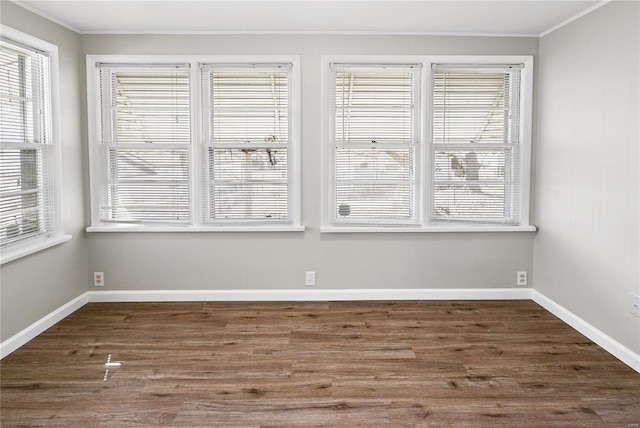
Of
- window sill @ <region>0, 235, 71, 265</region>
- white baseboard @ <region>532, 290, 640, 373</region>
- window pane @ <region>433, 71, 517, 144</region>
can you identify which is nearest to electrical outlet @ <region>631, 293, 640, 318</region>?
white baseboard @ <region>532, 290, 640, 373</region>

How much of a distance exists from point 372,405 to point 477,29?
3.11 metres

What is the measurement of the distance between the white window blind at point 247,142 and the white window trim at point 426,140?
325mm

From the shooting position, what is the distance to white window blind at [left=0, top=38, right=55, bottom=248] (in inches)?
136

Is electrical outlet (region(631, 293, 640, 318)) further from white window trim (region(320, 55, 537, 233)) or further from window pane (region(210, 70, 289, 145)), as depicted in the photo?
window pane (region(210, 70, 289, 145))

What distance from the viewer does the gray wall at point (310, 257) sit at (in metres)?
4.45

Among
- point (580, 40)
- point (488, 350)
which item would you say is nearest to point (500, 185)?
point (580, 40)

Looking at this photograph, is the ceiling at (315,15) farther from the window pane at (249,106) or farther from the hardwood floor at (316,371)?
the hardwood floor at (316,371)

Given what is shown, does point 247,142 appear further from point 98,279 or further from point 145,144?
point 98,279

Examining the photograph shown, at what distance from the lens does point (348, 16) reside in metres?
3.83

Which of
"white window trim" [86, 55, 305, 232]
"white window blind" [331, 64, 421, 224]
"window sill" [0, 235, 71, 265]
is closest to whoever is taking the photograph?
"window sill" [0, 235, 71, 265]

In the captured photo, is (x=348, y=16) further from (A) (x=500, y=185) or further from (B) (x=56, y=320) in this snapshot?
(B) (x=56, y=320)

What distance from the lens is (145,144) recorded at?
4.41 m

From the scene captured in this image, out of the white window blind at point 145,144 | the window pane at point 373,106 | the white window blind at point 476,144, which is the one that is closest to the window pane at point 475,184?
the white window blind at point 476,144

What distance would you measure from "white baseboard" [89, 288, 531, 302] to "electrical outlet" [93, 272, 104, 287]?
71 mm
